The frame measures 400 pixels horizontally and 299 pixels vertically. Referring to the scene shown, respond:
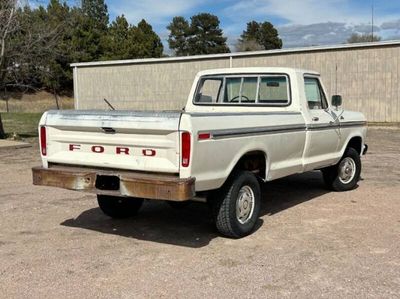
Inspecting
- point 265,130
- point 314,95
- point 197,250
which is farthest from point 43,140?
point 314,95

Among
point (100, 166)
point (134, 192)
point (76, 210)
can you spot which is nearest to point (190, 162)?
point (134, 192)

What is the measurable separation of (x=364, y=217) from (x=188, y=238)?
2.43 m

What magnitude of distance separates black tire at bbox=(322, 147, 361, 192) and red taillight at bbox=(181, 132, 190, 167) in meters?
4.16

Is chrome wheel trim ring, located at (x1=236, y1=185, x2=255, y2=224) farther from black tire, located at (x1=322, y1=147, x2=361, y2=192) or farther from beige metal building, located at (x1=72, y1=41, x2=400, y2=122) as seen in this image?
beige metal building, located at (x1=72, y1=41, x2=400, y2=122)

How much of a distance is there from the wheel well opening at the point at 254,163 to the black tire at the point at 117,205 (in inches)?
65.3

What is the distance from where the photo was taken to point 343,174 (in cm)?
892

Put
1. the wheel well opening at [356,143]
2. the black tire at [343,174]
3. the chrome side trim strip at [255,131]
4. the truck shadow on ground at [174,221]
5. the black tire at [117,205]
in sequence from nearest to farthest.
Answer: the chrome side trim strip at [255,131] → the truck shadow on ground at [174,221] → the black tire at [117,205] → the black tire at [343,174] → the wheel well opening at [356,143]

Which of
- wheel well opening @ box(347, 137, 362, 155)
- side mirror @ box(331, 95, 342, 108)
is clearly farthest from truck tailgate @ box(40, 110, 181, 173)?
wheel well opening @ box(347, 137, 362, 155)

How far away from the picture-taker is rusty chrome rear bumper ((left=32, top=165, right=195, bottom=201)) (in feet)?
17.1

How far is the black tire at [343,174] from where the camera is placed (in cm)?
883

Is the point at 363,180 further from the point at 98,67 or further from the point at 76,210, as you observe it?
the point at 98,67

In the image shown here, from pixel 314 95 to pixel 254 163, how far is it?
6.35 feet

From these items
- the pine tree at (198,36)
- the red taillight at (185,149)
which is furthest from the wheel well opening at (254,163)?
the pine tree at (198,36)

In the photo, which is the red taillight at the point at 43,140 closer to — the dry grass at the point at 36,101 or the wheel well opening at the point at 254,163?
the wheel well opening at the point at 254,163
